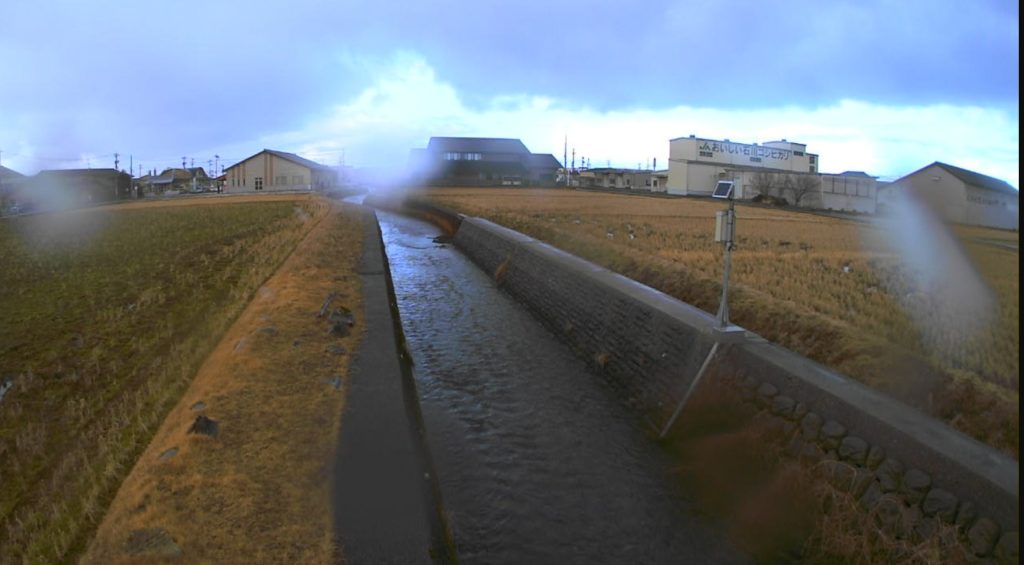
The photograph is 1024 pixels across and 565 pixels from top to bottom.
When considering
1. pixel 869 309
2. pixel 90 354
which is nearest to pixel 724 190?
pixel 869 309

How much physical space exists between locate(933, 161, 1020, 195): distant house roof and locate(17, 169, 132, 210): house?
50.2m

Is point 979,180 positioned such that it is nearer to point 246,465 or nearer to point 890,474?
A: point 890,474

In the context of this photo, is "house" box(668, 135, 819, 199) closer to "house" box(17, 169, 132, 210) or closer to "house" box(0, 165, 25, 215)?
"house" box(17, 169, 132, 210)

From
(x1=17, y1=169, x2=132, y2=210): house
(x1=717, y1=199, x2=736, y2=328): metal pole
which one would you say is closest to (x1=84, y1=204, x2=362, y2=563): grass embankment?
(x1=717, y1=199, x2=736, y2=328): metal pole

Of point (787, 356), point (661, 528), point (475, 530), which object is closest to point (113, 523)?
point (475, 530)

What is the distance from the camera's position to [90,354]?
8609 millimetres

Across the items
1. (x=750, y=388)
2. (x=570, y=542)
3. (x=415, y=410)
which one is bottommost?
(x=570, y=542)

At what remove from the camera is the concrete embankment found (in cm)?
332

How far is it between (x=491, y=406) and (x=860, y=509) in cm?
417

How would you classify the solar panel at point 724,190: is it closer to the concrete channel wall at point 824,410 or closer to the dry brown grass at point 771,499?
the concrete channel wall at point 824,410

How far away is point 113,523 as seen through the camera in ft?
12.3

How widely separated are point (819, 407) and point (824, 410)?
0.21 ft

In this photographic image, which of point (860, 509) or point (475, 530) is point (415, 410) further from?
point (860, 509)

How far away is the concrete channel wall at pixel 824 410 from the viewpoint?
3316 millimetres
